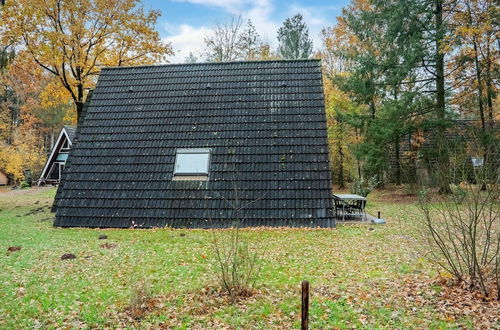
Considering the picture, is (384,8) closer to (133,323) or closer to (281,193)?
(281,193)

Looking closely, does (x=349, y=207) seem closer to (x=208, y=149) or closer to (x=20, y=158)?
(x=208, y=149)

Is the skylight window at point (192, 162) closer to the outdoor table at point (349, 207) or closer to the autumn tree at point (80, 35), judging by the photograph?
the outdoor table at point (349, 207)

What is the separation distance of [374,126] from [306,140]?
7826 mm

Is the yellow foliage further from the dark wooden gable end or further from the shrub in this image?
the shrub

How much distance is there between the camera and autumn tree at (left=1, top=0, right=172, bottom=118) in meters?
16.5

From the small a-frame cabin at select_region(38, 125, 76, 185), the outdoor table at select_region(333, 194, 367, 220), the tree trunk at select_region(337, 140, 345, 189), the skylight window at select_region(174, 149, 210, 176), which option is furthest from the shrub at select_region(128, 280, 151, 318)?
the small a-frame cabin at select_region(38, 125, 76, 185)

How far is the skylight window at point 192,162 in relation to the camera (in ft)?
38.2

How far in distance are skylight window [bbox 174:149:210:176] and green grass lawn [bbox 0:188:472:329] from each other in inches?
81.3

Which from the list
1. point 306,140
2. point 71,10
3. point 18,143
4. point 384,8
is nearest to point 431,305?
point 306,140

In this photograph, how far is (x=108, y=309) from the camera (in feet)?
17.5

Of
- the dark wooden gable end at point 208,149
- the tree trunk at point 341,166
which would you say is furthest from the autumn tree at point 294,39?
the dark wooden gable end at point 208,149

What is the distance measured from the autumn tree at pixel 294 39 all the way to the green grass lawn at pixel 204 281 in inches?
992

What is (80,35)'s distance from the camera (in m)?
17.3

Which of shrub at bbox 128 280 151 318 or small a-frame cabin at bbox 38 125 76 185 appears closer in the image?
shrub at bbox 128 280 151 318
